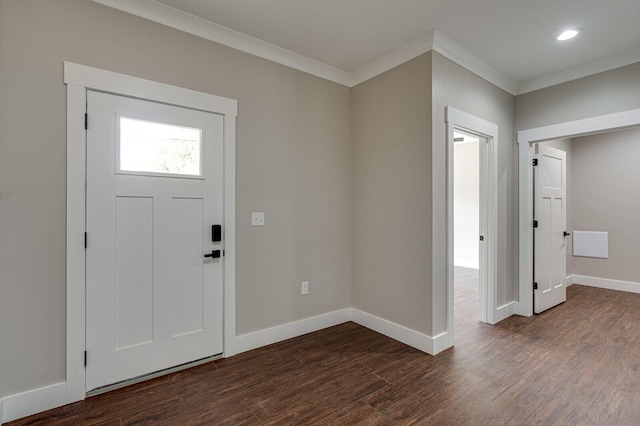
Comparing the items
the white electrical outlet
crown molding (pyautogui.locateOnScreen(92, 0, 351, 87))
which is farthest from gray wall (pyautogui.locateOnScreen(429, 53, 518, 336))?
the white electrical outlet

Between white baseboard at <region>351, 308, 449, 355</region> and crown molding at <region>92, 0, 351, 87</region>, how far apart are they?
8.69 feet

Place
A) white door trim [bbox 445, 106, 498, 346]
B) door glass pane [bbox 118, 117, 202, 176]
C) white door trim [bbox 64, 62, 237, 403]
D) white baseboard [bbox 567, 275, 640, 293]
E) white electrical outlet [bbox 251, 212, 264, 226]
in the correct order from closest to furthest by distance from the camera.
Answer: white door trim [bbox 64, 62, 237, 403], door glass pane [bbox 118, 117, 202, 176], white electrical outlet [bbox 251, 212, 264, 226], white door trim [bbox 445, 106, 498, 346], white baseboard [bbox 567, 275, 640, 293]

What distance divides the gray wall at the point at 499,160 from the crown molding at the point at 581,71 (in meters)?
0.23

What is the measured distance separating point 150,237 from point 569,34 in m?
3.85

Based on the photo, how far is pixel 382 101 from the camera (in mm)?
3158

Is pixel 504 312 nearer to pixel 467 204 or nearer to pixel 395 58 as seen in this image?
pixel 395 58

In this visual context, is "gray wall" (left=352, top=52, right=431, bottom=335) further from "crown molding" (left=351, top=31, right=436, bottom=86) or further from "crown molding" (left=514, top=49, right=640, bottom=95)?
"crown molding" (left=514, top=49, right=640, bottom=95)

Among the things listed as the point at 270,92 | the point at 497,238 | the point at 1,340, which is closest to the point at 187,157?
the point at 270,92

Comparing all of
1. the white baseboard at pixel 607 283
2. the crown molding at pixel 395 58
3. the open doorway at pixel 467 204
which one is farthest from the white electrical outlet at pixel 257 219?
the white baseboard at pixel 607 283

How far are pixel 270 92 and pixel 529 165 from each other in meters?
3.11

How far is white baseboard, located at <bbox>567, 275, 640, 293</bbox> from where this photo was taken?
472cm

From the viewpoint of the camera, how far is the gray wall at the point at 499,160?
2.74 metres

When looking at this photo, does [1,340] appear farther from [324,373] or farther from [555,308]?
[555,308]

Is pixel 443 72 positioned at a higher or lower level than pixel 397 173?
higher
